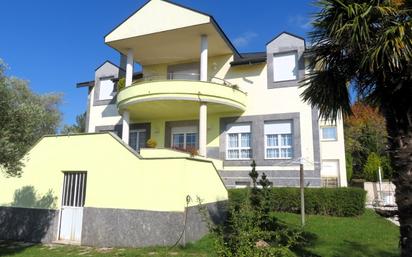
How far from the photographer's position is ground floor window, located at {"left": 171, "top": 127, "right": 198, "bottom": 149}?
65.2 ft

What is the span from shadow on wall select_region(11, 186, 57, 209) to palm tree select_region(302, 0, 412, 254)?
9.89 m

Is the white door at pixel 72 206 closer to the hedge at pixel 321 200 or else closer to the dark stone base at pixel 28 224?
the dark stone base at pixel 28 224

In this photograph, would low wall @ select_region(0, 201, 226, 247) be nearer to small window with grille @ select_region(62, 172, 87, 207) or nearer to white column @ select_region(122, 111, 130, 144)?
small window with grille @ select_region(62, 172, 87, 207)

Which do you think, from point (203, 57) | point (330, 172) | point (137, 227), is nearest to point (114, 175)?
point (137, 227)

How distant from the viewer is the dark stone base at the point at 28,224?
11.4 m

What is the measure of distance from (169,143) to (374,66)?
15064mm

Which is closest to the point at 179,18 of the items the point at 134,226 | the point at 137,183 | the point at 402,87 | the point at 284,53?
the point at 284,53

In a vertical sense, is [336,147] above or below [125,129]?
below

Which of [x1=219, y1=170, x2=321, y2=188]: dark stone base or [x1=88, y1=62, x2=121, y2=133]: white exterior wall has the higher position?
[x1=88, y1=62, x2=121, y2=133]: white exterior wall

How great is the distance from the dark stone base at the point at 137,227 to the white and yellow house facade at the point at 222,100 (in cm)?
692

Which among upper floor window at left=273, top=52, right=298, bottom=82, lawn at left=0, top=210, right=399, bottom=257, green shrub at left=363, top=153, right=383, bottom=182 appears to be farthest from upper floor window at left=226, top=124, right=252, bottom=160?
green shrub at left=363, top=153, right=383, bottom=182

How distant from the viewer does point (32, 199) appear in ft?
39.5

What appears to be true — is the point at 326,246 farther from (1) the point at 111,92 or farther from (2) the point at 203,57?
(1) the point at 111,92

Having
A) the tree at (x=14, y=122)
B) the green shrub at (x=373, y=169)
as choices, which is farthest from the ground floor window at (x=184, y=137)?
the green shrub at (x=373, y=169)
